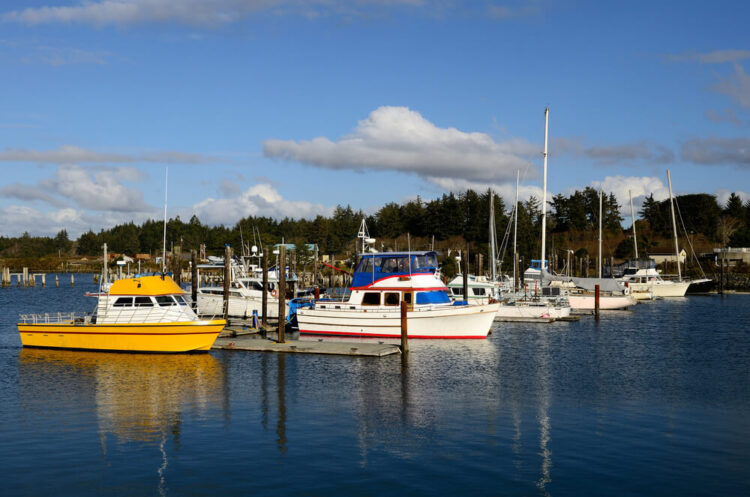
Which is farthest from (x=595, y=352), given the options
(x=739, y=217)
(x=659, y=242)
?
(x=739, y=217)

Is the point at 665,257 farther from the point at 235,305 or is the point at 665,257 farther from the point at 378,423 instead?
the point at 378,423

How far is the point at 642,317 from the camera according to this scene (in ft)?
181

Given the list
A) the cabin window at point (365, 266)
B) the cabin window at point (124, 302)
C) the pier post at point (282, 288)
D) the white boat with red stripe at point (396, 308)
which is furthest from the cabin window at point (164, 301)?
the cabin window at point (365, 266)

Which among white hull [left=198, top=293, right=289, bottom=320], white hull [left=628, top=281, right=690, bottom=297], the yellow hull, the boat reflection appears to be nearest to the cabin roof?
the yellow hull

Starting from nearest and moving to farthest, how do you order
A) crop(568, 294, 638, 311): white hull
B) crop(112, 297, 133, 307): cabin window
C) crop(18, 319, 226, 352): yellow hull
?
1. crop(18, 319, 226, 352): yellow hull
2. crop(112, 297, 133, 307): cabin window
3. crop(568, 294, 638, 311): white hull

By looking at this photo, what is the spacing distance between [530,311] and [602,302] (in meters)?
14.3

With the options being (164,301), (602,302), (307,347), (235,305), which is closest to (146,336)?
(164,301)

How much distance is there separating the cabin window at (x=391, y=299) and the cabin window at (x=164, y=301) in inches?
462

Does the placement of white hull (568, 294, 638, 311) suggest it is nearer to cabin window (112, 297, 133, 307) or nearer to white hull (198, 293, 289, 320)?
white hull (198, 293, 289, 320)

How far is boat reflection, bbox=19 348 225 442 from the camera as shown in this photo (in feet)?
66.5

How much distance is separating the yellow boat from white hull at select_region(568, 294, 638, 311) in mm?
Result: 38282

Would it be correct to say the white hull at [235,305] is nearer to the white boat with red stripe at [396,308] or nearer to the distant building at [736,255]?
the white boat with red stripe at [396,308]

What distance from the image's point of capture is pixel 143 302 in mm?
32031

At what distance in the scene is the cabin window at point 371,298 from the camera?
38.3 metres
